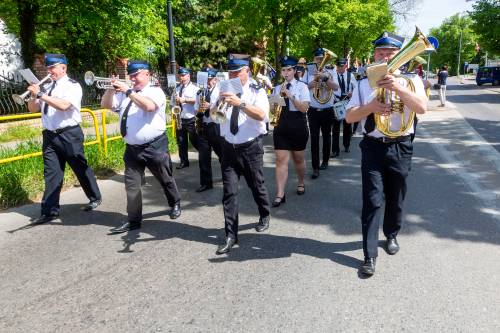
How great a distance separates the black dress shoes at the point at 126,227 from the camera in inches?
196

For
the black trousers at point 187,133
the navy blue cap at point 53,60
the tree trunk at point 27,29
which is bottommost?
the black trousers at point 187,133

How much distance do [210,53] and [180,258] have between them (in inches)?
1116

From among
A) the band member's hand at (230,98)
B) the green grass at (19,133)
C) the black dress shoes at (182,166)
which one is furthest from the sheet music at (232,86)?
the green grass at (19,133)

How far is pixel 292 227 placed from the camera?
16.2 ft

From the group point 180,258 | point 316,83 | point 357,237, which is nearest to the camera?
point 180,258

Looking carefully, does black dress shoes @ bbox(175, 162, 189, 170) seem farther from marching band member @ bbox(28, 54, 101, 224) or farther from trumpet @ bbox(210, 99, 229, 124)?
trumpet @ bbox(210, 99, 229, 124)

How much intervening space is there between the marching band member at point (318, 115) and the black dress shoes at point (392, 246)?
2954mm

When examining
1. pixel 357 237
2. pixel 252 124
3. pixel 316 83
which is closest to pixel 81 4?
pixel 316 83

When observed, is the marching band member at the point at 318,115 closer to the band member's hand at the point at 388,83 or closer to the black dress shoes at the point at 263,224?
the black dress shoes at the point at 263,224

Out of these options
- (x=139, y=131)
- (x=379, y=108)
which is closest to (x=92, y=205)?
(x=139, y=131)

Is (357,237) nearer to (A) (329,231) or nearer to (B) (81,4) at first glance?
(A) (329,231)

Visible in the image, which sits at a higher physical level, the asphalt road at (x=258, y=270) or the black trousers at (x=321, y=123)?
the black trousers at (x=321, y=123)

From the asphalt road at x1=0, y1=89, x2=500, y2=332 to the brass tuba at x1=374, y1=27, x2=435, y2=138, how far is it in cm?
125

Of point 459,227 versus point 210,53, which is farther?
point 210,53
